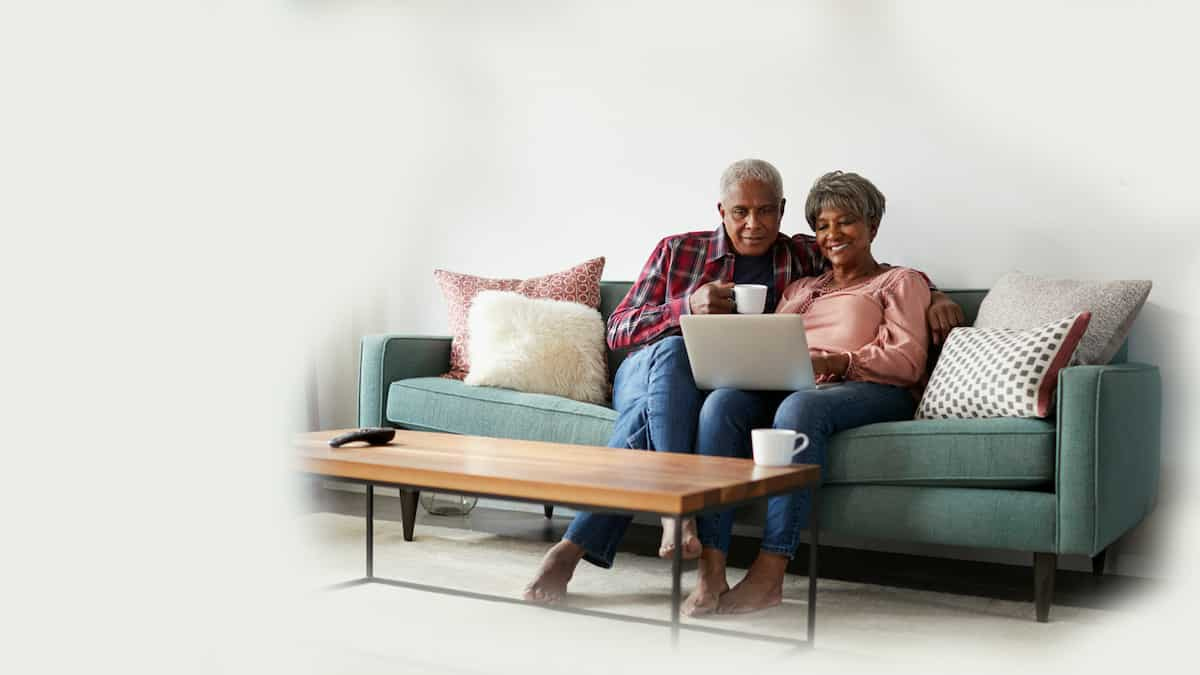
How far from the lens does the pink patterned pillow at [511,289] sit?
11.7 feet

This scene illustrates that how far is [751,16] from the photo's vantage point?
3.60m

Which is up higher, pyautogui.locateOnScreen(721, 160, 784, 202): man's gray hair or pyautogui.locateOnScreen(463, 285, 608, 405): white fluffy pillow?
pyautogui.locateOnScreen(721, 160, 784, 202): man's gray hair

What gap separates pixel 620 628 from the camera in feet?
7.69

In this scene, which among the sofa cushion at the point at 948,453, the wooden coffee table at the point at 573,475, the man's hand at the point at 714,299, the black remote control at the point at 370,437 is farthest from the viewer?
the man's hand at the point at 714,299

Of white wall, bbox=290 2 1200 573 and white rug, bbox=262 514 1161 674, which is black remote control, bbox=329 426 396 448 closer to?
white rug, bbox=262 514 1161 674

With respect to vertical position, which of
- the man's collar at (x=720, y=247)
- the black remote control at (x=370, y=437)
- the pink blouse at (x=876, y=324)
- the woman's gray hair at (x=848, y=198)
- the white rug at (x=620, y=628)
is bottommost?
the white rug at (x=620, y=628)

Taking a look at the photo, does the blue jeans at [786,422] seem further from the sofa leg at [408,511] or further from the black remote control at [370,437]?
the sofa leg at [408,511]

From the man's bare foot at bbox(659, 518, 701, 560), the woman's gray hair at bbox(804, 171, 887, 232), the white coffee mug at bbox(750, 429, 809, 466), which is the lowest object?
the man's bare foot at bbox(659, 518, 701, 560)

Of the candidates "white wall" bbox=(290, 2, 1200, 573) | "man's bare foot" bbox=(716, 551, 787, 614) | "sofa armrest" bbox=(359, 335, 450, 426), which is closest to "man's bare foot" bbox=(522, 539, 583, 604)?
"man's bare foot" bbox=(716, 551, 787, 614)

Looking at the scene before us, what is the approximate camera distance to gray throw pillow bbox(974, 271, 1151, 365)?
2.69 metres

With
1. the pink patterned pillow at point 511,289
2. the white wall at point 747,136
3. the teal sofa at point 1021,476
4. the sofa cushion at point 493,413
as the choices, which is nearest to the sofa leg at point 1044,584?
the teal sofa at point 1021,476

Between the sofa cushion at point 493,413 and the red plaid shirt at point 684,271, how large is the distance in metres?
0.23

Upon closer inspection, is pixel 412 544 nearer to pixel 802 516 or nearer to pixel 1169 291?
pixel 802 516

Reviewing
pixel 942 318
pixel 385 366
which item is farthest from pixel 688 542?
pixel 385 366
